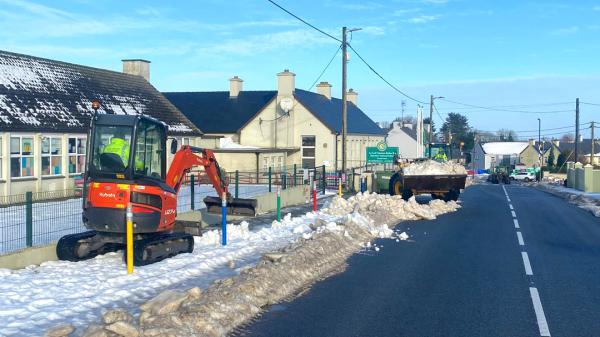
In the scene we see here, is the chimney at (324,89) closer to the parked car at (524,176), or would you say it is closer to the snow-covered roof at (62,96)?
the snow-covered roof at (62,96)

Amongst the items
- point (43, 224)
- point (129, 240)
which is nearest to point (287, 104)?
point (43, 224)

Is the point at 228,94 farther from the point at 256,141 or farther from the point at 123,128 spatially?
the point at 123,128

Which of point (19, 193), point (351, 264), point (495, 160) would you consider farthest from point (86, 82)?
point (495, 160)

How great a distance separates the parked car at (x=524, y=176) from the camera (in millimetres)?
80438

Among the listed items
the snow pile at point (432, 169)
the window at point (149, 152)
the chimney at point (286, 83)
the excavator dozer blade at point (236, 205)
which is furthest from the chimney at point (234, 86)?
the window at point (149, 152)

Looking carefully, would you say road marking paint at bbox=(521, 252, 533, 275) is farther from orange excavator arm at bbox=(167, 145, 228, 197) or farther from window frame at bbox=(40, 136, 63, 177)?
window frame at bbox=(40, 136, 63, 177)

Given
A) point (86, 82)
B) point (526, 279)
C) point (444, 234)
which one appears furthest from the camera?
point (86, 82)

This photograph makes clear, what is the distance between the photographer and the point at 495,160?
121500mm

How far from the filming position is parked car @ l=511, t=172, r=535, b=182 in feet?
264

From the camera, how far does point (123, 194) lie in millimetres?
12484

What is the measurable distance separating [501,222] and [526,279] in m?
10.9

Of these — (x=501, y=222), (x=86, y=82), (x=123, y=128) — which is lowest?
(x=501, y=222)

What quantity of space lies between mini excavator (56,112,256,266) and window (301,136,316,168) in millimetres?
39994

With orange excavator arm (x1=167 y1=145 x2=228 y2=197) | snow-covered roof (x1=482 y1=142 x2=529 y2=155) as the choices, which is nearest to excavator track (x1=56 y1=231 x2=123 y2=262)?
orange excavator arm (x1=167 y1=145 x2=228 y2=197)
